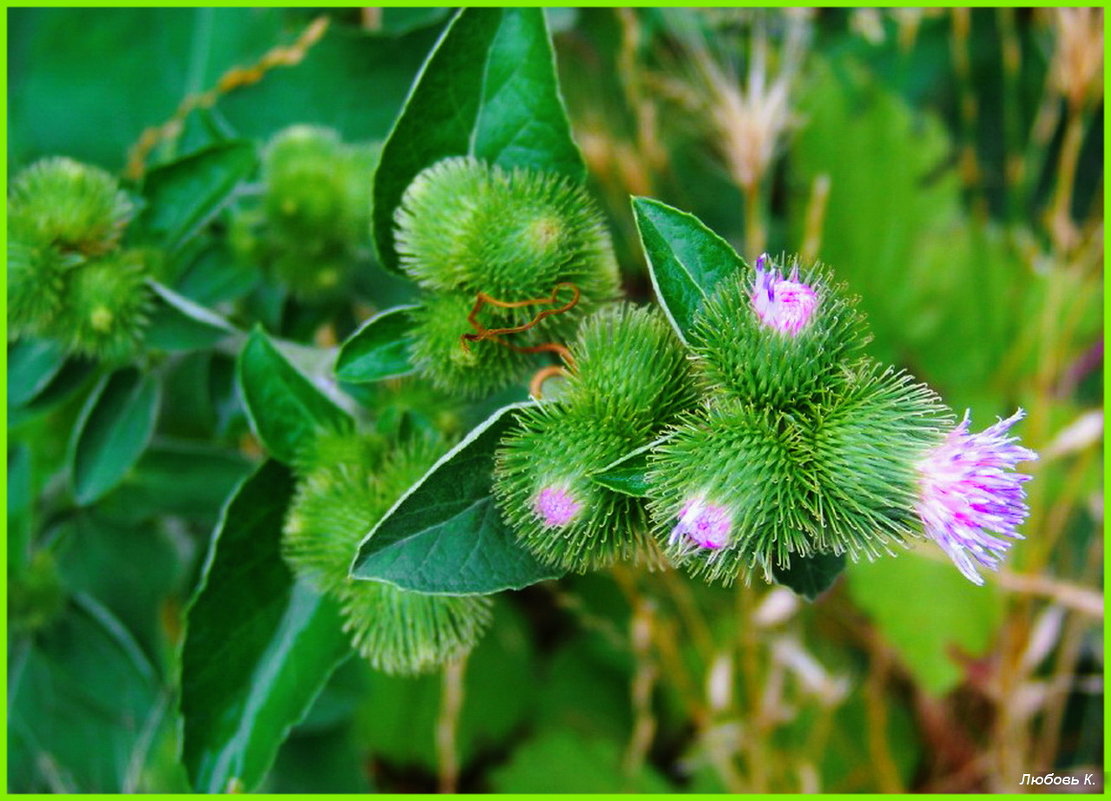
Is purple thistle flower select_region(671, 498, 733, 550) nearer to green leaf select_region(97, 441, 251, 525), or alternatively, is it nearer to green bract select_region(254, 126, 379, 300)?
green bract select_region(254, 126, 379, 300)

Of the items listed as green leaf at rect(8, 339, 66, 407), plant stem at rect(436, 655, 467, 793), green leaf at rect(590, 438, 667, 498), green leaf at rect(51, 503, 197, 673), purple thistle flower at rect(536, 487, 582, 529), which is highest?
green leaf at rect(8, 339, 66, 407)

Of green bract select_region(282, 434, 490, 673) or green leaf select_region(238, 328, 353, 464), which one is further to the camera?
green leaf select_region(238, 328, 353, 464)

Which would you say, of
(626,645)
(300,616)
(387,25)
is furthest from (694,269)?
(626,645)

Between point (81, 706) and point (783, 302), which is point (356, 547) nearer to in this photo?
point (783, 302)

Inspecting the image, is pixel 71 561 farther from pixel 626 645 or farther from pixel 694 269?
pixel 694 269

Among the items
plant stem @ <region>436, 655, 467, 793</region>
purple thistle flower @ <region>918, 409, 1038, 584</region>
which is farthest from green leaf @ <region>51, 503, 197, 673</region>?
purple thistle flower @ <region>918, 409, 1038, 584</region>
